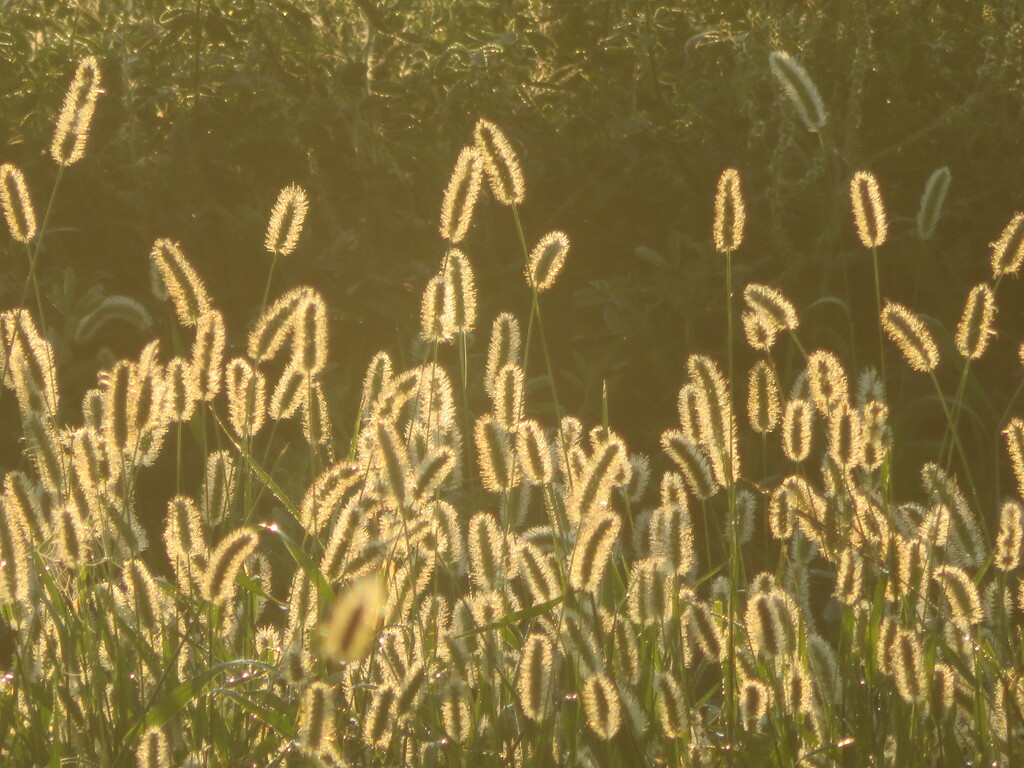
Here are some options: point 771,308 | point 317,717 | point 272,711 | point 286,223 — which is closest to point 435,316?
point 286,223

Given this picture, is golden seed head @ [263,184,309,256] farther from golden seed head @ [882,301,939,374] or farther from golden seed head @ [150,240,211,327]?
golden seed head @ [882,301,939,374]

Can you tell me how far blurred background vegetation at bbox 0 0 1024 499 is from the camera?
12.9 ft

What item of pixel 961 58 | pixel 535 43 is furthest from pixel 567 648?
pixel 961 58

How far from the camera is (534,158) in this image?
13.6 ft

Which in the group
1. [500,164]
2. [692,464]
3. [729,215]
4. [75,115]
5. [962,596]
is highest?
[75,115]

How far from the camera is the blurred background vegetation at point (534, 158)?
3936mm

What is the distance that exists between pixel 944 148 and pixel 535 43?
118cm

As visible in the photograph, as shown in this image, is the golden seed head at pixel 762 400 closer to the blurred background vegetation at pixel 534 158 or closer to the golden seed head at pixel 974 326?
the golden seed head at pixel 974 326

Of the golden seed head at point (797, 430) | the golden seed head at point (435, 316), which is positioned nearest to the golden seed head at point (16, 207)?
the golden seed head at point (435, 316)

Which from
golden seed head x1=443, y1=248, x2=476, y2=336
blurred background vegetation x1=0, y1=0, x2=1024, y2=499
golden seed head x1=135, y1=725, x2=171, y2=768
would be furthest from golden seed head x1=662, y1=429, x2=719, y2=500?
blurred background vegetation x1=0, y1=0, x2=1024, y2=499

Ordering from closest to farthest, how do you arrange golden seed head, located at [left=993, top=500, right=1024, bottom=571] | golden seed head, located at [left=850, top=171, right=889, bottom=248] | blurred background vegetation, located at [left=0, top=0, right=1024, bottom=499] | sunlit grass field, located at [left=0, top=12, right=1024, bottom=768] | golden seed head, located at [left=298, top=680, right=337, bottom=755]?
golden seed head, located at [left=298, top=680, right=337, bottom=755] < sunlit grass field, located at [left=0, top=12, right=1024, bottom=768] < golden seed head, located at [left=993, top=500, right=1024, bottom=571] < golden seed head, located at [left=850, top=171, right=889, bottom=248] < blurred background vegetation, located at [left=0, top=0, right=1024, bottom=499]

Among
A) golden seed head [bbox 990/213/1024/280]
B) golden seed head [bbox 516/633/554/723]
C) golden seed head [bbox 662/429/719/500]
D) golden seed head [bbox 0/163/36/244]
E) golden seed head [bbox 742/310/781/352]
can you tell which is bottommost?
golden seed head [bbox 516/633/554/723]

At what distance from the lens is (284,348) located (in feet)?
13.0

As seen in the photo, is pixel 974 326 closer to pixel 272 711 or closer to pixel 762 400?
pixel 762 400
